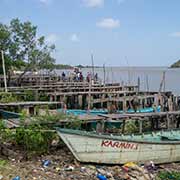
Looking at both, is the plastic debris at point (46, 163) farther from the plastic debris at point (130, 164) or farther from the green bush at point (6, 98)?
the green bush at point (6, 98)

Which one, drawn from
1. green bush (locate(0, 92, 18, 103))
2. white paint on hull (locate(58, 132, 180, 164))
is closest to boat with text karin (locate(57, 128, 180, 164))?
white paint on hull (locate(58, 132, 180, 164))

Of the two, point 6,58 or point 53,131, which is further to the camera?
point 6,58

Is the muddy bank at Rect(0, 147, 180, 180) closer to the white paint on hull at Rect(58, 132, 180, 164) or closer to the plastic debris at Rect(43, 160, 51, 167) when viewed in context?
the plastic debris at Rect(43, 160, 51, 167)

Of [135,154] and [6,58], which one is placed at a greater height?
[6,58]

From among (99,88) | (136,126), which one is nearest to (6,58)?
(99,88)

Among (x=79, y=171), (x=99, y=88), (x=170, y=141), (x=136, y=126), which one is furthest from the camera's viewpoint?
(x=99, y=88)

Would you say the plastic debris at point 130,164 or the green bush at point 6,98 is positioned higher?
the green bush at point 6,98

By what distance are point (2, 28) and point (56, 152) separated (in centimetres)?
1833

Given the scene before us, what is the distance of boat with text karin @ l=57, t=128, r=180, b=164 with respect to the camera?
10.4m

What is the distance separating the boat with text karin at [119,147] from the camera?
34.1 feet

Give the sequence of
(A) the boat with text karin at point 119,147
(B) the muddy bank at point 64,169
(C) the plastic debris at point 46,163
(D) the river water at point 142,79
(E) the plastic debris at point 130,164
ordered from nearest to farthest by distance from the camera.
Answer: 1. (B) the muddy bank at point 64,169
2. (C) the plastic debris at point 46,163
3. (A) the boat with text karin at point 119,147
4. (E) the plastic debris at point 130,164
5. (D) the river water at point 142,79

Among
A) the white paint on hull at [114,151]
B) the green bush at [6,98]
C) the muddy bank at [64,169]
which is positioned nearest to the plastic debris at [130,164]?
the muddy bank at [64,169]

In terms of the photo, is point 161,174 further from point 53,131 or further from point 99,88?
point 99,88

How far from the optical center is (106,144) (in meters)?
10.8
